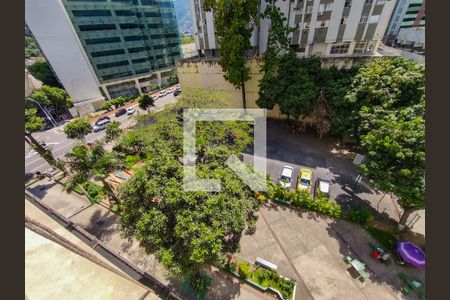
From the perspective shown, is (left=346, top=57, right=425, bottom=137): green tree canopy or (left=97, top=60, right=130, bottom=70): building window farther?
(left=97, top=60, right=130, bottom=70): building window

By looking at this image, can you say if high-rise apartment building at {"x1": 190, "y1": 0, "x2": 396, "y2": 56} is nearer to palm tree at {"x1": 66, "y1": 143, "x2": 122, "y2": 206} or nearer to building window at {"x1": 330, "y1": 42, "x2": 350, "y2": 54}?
building window at {"x1": 330, "y1": 42, "x2": 350, "y2": 54}

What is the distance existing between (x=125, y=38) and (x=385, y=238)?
47580 millimetres

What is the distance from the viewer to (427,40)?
6652mm

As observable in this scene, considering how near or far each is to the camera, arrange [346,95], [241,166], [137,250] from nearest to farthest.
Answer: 1. [241,166]
2. [137,250]
3. [346,95]

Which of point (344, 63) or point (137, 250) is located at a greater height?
point (344, 63)

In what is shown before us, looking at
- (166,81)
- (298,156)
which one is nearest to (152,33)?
(166,81)

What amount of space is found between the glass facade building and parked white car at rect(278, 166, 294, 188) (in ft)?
128

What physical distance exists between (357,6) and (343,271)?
24567mm

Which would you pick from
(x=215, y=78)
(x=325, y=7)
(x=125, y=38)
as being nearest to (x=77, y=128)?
(x=215, y=78)

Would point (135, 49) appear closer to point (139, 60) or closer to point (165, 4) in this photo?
point (139, 60)

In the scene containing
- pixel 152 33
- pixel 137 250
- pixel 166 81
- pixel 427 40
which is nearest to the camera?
pixel 427 40

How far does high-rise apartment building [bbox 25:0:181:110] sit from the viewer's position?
31.1m

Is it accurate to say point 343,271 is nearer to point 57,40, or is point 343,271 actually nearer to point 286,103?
point 286,103

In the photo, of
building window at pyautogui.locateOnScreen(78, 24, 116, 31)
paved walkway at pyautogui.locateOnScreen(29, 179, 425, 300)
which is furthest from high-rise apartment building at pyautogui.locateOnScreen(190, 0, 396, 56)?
building window at pyautogui.locateOnScreen(78, 24, 116, 31)
